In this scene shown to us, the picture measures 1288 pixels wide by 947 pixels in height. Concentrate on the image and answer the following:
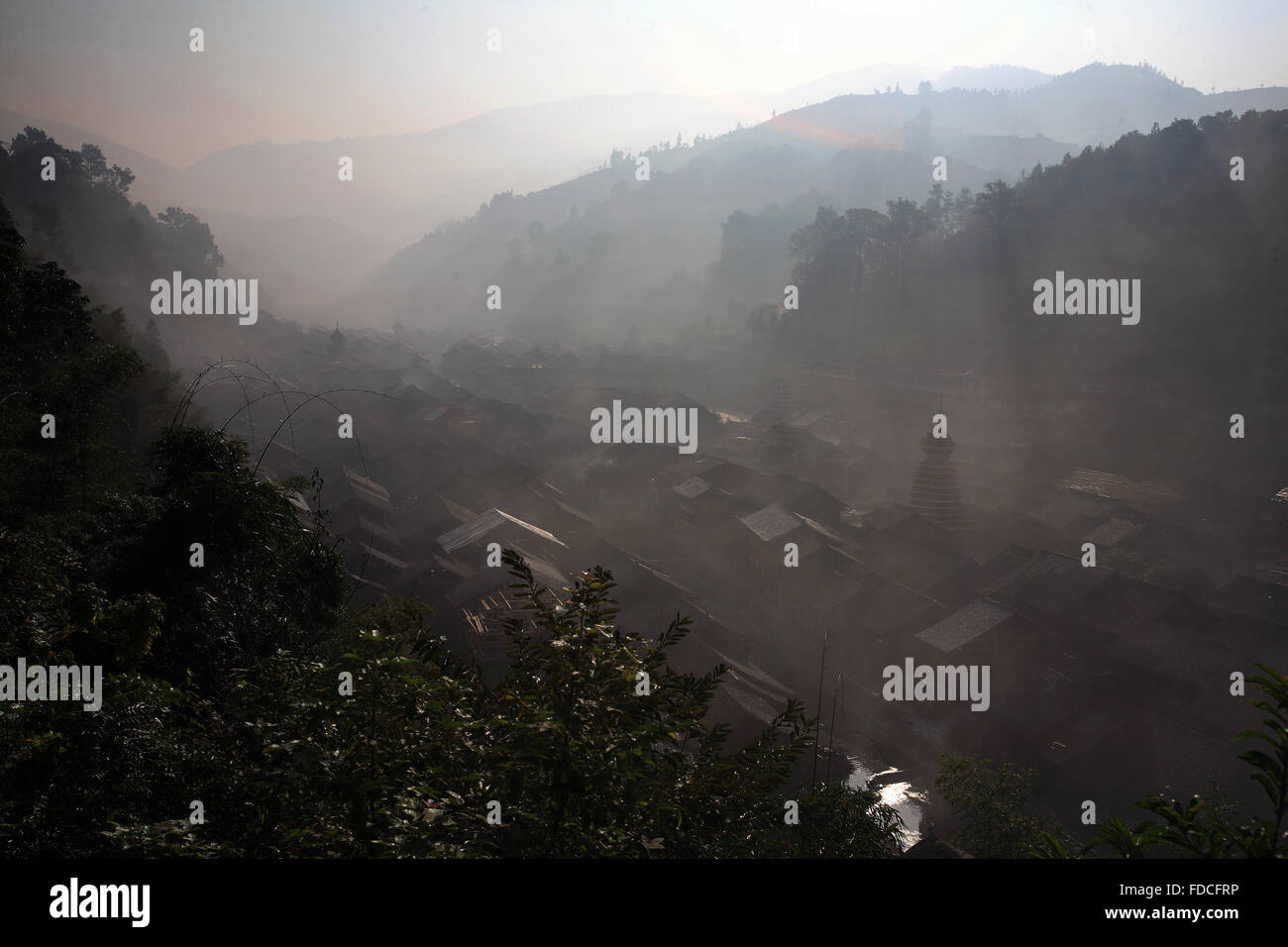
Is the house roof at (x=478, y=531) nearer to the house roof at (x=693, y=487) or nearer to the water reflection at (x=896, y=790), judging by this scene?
the house roof at (x=693, y=487)

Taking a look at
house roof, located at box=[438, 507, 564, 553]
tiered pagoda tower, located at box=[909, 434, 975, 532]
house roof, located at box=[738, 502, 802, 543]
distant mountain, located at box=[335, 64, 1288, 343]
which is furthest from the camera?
distant mountain, located at box=[335, 64, 1288, 343]

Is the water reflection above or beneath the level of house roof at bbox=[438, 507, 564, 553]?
beneath

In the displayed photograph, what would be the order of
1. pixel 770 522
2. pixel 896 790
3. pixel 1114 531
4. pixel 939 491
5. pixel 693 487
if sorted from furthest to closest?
pixel 693 487, pixel 939 491, pixel 770 522, pixel 1114 531, pixel 896 790

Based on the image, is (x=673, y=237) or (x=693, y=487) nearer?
(x=693, y=487)

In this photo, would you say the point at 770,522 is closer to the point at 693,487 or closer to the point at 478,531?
the point at 693,487

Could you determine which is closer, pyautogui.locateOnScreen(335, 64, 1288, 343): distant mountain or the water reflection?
the water reflection

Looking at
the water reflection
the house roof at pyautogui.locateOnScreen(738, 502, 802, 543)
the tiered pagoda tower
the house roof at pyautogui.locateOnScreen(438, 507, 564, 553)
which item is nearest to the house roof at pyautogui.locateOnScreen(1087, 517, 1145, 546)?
the tiered pagoda tower

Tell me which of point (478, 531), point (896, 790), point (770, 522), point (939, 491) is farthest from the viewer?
point (939, 491)

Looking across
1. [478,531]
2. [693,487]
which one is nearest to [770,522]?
[693,487]

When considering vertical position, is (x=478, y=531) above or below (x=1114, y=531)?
above

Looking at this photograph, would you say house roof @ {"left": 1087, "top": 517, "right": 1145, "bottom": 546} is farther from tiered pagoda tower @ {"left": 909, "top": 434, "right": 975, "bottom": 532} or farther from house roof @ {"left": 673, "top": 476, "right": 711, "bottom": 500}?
house roof @ {"left": 673, "top": 476, "right": 711, "bottom": 500}

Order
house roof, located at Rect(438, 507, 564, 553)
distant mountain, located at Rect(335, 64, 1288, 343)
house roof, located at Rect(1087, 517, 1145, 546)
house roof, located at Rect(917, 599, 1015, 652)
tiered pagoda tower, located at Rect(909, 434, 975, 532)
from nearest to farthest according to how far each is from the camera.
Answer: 1. house roof, located at Rect(917, 599, 1015, 652)
2. house roof, located at Rect(438, 507, 564, 553)
3. house roof, located at Rect(1087, 517, 1145, 546)
4. tiered pagoda tower, located at Rect(909, 434, 975, 532)
5. distant mountain, located at Rect(335, 64, 1288, 343)

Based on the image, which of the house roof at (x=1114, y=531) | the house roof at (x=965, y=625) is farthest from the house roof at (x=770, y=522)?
the house roof at (x=1114, y=531)
